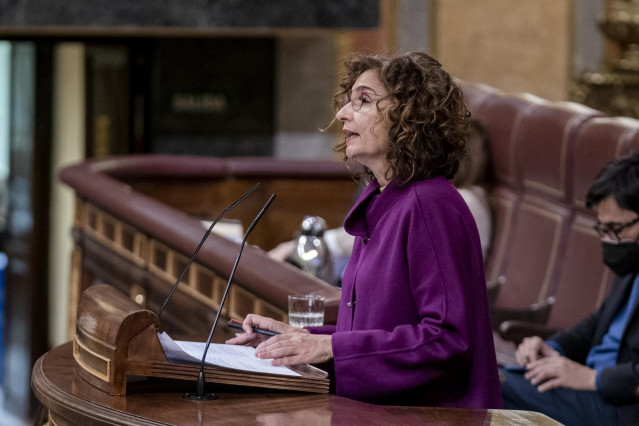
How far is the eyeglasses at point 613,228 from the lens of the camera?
9.16ft

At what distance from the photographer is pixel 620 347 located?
8.96 feet

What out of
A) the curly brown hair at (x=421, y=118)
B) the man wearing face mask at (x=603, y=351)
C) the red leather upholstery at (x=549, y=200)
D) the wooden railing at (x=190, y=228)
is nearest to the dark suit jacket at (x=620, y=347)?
the man wearing face mask at (x=603, y=351)

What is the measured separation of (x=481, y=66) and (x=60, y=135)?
120 inches

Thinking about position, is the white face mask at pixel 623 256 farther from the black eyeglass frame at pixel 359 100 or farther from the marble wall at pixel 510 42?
the marble wall at pixel 510 42

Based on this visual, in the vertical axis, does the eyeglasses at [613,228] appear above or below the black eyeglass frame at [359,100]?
below

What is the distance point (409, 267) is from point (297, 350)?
24cm

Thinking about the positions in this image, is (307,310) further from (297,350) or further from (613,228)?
(613,228)

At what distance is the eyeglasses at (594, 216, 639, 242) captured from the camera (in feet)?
9.16

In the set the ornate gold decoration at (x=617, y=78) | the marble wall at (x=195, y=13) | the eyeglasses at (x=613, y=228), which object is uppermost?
the marble wall at (x=195, y=13)

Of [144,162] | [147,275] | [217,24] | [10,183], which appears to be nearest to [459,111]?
[147,275]

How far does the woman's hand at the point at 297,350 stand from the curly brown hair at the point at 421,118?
0.32 meters

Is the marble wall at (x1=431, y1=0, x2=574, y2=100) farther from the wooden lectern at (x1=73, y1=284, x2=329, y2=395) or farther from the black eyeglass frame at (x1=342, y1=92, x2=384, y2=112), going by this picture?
the wooden lectern at (x1=73, y1=284, x2=329, y2=395)

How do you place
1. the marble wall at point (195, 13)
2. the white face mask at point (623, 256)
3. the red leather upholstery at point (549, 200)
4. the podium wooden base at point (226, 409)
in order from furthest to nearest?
the marble wall at point (195, 13) → the red leather upholstery at point (549, 200) → the white face mask at point (623, 256) → the podium wooden base at point (226, 409)

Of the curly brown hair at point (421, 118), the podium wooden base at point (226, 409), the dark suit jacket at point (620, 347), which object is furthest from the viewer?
the dark suit jacket at point (620, 347)
